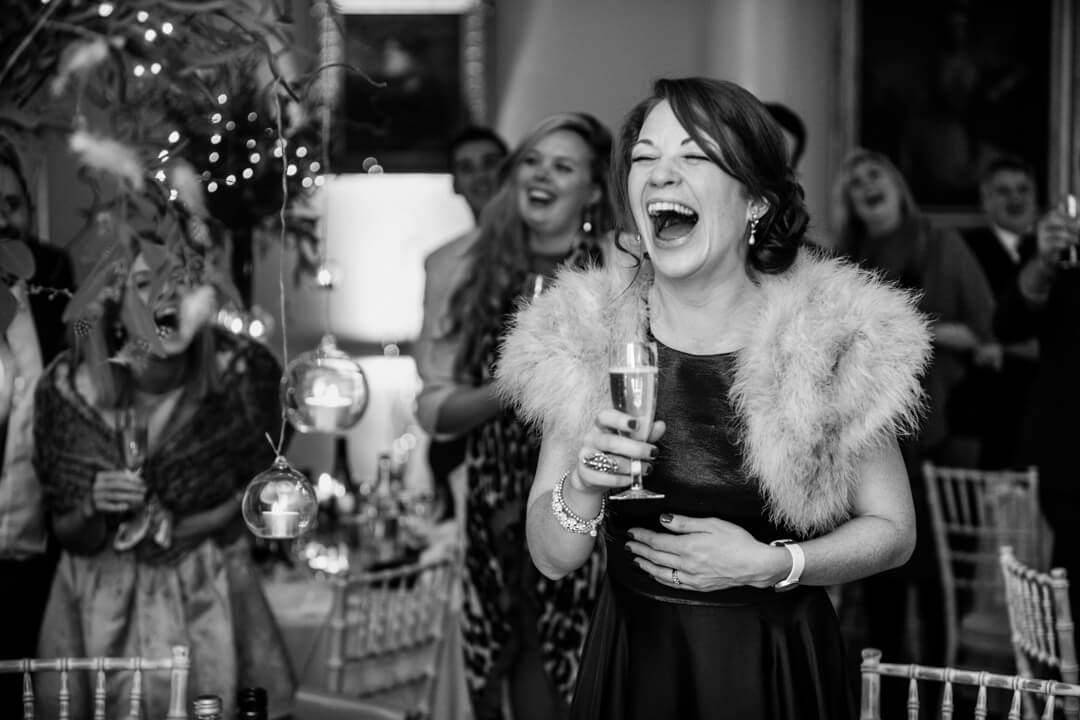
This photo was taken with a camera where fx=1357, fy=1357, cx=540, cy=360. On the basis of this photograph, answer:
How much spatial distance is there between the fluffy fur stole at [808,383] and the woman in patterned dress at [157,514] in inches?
39.2

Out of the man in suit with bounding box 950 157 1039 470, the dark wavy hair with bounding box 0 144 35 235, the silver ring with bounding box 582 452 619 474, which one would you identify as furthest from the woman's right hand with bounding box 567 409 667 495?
the man in suit with bounding box 950 157 1039 470

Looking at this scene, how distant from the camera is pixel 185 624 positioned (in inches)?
108

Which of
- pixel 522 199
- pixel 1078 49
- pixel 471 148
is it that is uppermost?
pixel 1078 49

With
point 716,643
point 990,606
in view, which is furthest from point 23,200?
point 990,606

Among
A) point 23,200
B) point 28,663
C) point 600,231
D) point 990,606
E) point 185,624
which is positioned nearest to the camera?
point 28,663

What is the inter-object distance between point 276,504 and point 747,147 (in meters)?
0.85

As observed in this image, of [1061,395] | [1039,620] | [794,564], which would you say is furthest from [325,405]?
[1061,395]

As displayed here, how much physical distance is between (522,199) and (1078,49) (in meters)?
A: 4.40

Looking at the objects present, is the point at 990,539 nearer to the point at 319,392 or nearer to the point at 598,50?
the point at 319,392

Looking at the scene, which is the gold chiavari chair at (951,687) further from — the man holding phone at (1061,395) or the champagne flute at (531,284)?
the man holding phone at (1061,395)

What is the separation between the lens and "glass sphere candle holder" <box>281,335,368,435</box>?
229 cm

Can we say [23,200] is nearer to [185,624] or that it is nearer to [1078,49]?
[185,624]

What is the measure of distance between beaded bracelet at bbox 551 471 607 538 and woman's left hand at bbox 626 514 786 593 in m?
0.07

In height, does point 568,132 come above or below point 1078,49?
below
